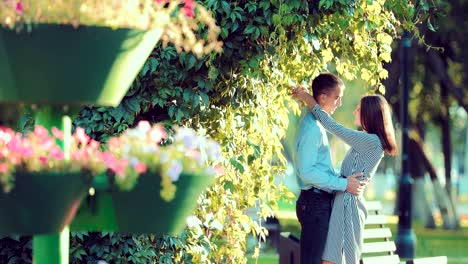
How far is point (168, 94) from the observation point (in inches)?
257

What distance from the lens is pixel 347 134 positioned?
6.54 m

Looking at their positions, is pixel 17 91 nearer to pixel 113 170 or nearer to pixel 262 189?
pixel 113 170

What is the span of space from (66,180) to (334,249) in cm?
372

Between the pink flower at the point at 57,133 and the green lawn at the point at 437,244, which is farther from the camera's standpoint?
the green lawn at the point at 437,244

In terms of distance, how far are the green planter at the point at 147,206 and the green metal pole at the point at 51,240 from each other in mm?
69

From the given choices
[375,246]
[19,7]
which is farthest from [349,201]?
[19,7]

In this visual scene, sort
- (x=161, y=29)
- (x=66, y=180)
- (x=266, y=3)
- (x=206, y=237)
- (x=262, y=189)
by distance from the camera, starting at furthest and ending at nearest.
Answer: (x=262, y=189)
(x=206, y=237)
(x=266, y=3)
(x=161, y=29)
(x=66, y=180)

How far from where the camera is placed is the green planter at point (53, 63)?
3.14 metres

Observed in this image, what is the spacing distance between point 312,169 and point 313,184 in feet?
0.31

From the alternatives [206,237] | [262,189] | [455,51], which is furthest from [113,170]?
[455,51]

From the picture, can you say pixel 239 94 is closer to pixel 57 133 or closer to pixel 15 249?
pixel 15 249

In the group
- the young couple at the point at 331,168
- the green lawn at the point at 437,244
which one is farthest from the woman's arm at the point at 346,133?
the green lawn at the point at 437,244

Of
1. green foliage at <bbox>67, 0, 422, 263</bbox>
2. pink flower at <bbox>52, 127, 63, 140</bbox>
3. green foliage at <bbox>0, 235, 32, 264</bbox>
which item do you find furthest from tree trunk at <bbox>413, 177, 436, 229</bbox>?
pink flower at <bbox>52, 127, 63, 140</bbox>

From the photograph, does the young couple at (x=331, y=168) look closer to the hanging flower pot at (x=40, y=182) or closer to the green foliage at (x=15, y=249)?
A: the green foliage at (x=15, y=249)
